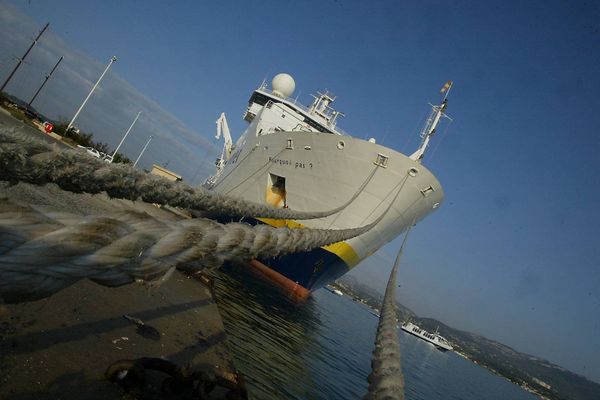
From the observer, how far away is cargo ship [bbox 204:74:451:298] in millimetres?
14086

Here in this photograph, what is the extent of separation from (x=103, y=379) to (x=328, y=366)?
9857mm

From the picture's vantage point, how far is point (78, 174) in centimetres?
129

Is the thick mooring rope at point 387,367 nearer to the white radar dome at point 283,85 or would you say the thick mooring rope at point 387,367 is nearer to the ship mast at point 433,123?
the ship mast at point 433,123

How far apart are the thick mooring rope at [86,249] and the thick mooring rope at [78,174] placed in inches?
14.0

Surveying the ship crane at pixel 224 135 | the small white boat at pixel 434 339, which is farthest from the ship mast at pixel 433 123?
the small white boat at pixel 434 339

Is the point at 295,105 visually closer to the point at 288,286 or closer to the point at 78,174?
the point at 288,286

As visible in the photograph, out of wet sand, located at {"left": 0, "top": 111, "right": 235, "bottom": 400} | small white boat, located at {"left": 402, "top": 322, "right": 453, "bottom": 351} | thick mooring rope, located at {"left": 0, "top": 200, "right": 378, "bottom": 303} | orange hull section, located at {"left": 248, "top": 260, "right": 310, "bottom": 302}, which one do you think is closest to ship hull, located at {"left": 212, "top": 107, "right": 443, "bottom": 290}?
orange hull section, located at {"left": 248, "top": 260, "right": 310, "bottom": 302}

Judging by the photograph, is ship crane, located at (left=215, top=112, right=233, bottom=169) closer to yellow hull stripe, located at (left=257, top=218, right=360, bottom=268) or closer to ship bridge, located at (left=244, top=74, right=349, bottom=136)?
ship bridge, located at (left=244, top=74, right=349, bottom=136)

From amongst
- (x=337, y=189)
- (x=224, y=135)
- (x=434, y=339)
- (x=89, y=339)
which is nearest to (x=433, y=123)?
(x=337, y=189)

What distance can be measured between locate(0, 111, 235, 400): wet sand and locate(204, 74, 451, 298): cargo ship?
29.7 feet

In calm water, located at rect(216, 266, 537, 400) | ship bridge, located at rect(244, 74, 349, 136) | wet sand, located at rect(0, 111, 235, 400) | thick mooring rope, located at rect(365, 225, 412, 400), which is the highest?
ship bridge, located at rect(244, 74, 349, 136)

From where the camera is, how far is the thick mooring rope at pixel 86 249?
67 cm

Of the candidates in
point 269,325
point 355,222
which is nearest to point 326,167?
point 355,222

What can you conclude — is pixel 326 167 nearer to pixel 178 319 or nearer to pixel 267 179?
pixel 267 179
